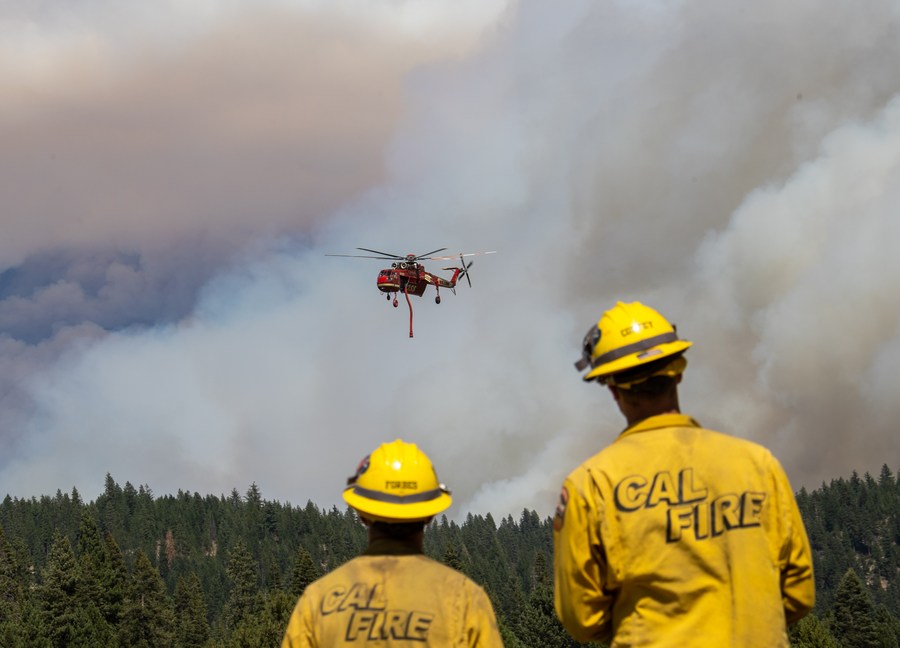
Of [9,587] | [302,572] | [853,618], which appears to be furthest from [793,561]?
[9,587]

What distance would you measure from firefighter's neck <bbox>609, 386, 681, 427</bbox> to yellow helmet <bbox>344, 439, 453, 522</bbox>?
4.36ft

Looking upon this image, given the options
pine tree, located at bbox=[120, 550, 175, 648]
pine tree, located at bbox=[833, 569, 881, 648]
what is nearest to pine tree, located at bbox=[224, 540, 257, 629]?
pine tree, located at bbox=[120, 550, 175, 648]

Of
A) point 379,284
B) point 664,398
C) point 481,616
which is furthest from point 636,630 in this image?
point 379,284

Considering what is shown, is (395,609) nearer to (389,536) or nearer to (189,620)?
(389,536)

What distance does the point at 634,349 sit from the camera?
6.16 m

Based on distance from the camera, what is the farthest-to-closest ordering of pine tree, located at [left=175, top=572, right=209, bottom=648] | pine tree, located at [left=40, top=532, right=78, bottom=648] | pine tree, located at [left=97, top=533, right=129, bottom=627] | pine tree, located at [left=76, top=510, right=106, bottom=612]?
pine tree, located at [left=175, top=572, right=209, bottom=648] → pine tree, located at [left=97, top=533, right=129, bottom=627] → pine tree, located at [left=76, top=510, right=106, bottom=612] → pine tree, located at [left=40, top=532, right=78, bottom=648]

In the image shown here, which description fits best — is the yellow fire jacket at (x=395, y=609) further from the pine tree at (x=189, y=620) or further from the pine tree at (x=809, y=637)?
the pine tree at (x=189, y=620)

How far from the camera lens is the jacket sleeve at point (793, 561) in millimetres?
6082

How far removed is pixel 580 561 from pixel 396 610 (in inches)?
45.5

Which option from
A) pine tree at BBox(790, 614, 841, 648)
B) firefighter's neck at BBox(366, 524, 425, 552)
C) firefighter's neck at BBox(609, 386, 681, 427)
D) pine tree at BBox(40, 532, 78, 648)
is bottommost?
firefighter's neck at BBox(366, 524, 425, 552)

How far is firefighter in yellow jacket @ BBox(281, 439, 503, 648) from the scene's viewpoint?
6176 mm

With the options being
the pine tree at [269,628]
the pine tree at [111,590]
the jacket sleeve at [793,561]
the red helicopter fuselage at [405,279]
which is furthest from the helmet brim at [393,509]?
the pine tree at [111,590]

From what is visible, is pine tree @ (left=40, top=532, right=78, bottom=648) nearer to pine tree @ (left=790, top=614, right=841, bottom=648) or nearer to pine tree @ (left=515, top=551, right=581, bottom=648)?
pine tree @ (left=515, top=551, right=581, bottom=648)

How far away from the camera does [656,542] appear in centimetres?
586
